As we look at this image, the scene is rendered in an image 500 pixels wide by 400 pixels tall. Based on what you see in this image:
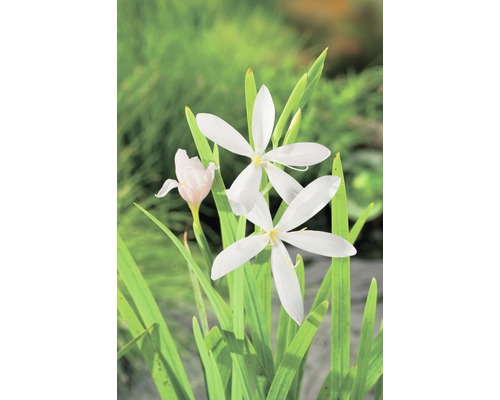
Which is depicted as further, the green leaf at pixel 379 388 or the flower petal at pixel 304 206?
the green leaf at pixel 379 388

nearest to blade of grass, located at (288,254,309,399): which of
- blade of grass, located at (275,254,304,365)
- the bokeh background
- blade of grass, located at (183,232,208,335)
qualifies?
blade of grass, located at (275,254,304,365)

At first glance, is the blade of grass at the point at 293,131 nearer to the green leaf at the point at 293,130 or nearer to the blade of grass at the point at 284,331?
the green leaf at the point at 293,130

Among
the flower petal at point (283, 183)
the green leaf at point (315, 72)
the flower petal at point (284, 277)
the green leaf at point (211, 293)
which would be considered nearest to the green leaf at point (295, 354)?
the flower petal at point (284, 277)

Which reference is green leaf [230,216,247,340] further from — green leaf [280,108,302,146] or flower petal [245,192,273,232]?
green leaf [280,108,302,146]

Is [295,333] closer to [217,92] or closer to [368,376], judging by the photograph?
[368,376]

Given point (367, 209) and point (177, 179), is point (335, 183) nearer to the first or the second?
point (367, 209)
